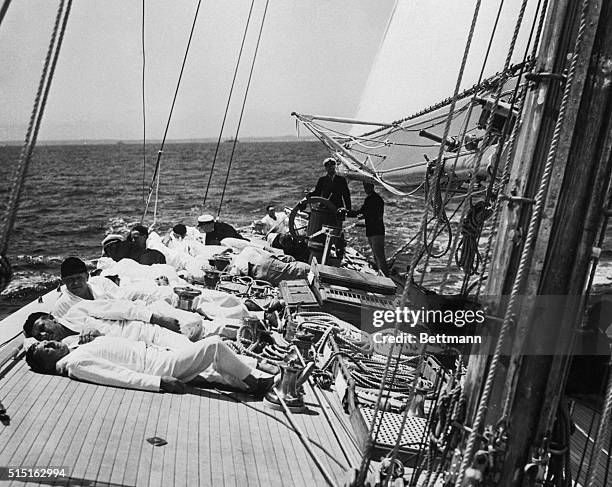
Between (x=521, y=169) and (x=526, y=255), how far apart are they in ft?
1.23

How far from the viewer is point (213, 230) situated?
11430 mm

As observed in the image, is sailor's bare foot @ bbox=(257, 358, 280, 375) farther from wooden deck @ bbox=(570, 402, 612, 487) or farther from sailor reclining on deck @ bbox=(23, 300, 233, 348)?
wooden deck @ bbox=(570, 402, 612, 487)

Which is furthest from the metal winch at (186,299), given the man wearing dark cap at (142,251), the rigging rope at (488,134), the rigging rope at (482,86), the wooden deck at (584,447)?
the wooden deck at (584,447)

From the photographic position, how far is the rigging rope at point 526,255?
263 cm

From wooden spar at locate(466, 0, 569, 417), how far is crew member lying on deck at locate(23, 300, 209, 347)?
332 centimetres

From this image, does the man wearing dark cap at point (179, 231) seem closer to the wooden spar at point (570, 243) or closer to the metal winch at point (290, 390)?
the metal winch at point (290, 390)

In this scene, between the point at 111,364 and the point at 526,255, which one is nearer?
the point at 526,255

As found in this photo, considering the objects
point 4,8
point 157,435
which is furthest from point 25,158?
point 157,435

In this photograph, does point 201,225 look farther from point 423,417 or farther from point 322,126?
point 423,417

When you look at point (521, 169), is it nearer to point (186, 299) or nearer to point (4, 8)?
point (4, 8)

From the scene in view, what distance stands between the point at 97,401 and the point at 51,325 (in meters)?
1.07

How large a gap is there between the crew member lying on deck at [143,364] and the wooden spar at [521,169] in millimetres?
2523

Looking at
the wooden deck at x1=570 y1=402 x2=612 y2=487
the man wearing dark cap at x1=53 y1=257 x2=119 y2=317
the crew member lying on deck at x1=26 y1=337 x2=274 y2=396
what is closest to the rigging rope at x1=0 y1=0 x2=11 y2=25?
the crew member lying on deck at x1=26 y1=337 x2=274 y2=396

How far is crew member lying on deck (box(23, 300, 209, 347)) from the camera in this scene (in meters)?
5.51
